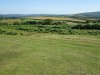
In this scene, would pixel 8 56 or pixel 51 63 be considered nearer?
pixel 51 63

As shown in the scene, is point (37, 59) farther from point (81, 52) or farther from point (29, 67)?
point (81, 52)

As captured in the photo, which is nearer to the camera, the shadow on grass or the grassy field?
the grassy field

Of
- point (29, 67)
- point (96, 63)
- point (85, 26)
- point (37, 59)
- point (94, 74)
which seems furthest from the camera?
point (85, 26)

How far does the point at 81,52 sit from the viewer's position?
2281cm

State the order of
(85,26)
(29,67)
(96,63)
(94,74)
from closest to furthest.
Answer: (94,74) → (29,67) → (96,63) → (85,26)

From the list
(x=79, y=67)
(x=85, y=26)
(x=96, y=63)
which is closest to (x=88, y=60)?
(x=96, y=63)

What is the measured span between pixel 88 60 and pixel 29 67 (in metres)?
6.37

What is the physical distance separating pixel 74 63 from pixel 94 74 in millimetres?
3328

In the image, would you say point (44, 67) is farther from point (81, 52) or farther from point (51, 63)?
point (81, 52)

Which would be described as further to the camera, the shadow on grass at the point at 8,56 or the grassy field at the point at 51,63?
the shadow on grass at the point at 8,56

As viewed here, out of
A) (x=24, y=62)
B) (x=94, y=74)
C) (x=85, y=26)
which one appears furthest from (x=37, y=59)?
(x=85, y=26)

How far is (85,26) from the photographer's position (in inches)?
2689

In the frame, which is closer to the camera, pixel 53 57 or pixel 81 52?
pixel 53 57

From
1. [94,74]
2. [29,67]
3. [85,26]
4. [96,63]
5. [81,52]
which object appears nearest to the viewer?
[94,74]
